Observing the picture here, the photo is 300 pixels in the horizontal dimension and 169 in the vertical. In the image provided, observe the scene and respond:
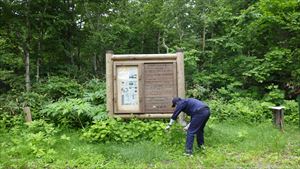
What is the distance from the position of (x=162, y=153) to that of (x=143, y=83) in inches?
102

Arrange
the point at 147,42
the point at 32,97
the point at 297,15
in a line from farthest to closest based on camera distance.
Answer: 1. the point at 147,42
2. the point at 297,15
3. the point at 32,97

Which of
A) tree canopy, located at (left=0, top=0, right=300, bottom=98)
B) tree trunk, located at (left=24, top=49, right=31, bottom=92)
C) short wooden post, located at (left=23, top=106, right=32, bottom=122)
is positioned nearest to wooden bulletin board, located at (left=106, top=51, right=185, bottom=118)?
short wooden post, located at (left=23, top=106, right=32, bottom=122)

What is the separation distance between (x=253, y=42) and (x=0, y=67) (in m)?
10.2

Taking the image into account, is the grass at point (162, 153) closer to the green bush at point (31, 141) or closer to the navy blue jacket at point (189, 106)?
the green bush at point (31, 141)

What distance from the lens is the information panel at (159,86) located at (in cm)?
993

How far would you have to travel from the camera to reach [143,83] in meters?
9.98

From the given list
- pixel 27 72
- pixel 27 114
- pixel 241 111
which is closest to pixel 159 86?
pixel 241 111

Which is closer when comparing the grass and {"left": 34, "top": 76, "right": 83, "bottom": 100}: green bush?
the grass

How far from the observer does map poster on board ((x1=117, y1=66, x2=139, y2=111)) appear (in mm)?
9945

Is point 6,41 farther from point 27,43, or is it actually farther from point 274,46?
point 274,46

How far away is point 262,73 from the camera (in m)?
13.2

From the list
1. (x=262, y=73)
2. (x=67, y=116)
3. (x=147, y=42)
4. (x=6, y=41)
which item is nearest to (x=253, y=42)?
(x=262, y=73)

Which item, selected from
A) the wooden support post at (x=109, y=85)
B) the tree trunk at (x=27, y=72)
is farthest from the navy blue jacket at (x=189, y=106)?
the tree trunk at (x=27, y=72)

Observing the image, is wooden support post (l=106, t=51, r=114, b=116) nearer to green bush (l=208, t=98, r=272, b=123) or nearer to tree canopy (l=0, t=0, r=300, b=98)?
green bush (l=208, t=98, r=272, b=123)
